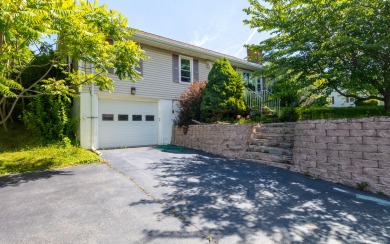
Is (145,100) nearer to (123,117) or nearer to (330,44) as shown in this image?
(123,117)

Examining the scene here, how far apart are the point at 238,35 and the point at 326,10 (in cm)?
470

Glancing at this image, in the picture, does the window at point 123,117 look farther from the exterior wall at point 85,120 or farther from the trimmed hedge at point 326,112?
the trimmed hedge at point 326,112

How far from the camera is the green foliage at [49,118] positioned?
26.2 ft

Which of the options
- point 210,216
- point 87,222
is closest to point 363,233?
point 210,216

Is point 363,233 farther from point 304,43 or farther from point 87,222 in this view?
point 304,43

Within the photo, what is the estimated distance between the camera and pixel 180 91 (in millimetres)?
11453

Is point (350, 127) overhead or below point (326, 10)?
below

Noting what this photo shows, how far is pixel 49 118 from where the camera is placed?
817 centimetres

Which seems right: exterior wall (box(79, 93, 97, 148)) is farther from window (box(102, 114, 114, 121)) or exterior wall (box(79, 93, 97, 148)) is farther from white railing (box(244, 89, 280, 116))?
white railing (box(244, 89, 280, 116))

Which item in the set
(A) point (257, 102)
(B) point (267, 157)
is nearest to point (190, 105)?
(A) point (257, 102)

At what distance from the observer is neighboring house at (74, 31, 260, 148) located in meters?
8.73

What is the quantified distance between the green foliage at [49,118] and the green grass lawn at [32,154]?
1.29 ft

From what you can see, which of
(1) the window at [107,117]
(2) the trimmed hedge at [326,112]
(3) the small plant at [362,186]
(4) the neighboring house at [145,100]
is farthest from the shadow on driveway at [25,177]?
(2) the trimmed hedge at [326,112]

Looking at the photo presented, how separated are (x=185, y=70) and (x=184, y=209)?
9481mm
